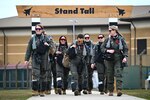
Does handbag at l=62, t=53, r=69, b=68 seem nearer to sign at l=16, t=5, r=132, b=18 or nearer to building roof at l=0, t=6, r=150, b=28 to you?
sign at l=16, t=5, r=132, b=18

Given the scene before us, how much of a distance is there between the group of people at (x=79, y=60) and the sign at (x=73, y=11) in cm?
364

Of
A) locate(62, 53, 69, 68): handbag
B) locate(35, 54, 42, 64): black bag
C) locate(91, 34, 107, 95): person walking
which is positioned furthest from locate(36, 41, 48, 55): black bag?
locate(91, 34, 107, 95): person walking

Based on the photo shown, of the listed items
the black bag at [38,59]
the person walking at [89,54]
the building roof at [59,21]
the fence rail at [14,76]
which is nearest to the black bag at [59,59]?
the person walking at [89,54]

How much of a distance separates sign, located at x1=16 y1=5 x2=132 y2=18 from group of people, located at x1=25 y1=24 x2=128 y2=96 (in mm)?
3639

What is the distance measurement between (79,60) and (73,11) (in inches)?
217

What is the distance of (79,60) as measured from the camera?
14055 mm

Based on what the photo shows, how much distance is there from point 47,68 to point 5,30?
5326cm

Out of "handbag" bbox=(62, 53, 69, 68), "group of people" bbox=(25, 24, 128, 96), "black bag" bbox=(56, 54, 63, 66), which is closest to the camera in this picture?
"group of people" bbox=(25, 24, 128, 96)

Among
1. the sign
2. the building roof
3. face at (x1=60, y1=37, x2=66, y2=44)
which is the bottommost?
face at (x1=60, y1=37, x2=66, y2=44)

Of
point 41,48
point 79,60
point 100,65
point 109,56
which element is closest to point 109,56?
point 109,56

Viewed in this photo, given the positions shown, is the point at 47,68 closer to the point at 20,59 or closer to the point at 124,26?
the point at 124,26

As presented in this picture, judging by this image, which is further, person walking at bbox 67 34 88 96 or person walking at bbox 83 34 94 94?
person walking at bbox 83 34 94 94

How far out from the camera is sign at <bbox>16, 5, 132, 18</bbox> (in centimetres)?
1856

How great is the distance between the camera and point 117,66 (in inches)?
531
